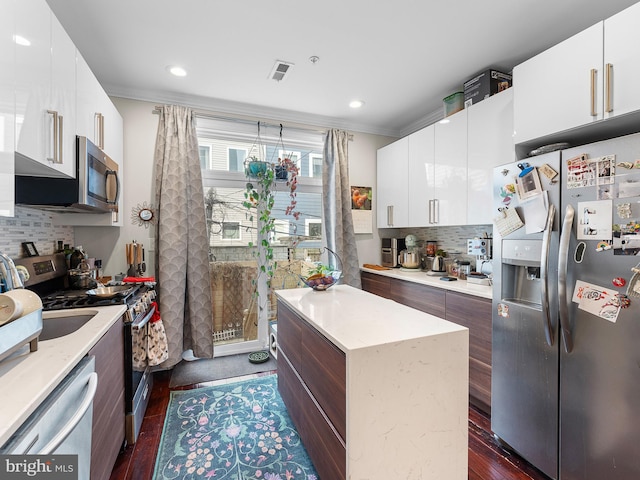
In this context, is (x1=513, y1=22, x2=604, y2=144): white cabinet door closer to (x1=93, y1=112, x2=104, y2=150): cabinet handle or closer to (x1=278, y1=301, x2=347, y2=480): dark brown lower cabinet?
(x1=278, y1=301, x2=347, y2=480): dark brown lower cabinet

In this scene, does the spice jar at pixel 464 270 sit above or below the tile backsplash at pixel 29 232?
below

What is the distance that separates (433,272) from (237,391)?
210cm

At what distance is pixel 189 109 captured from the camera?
288 centimetres

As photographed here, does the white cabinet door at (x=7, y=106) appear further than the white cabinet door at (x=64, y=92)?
No

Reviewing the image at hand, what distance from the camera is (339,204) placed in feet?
11.2

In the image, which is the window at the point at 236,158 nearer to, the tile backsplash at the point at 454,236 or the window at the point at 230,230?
the window at the point at 230,230

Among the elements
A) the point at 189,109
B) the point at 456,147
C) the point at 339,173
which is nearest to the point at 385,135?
the point at 339,173

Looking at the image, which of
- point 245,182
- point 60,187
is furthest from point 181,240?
point 60,187

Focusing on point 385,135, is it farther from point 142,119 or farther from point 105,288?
point 105,288

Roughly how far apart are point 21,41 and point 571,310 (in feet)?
8.51

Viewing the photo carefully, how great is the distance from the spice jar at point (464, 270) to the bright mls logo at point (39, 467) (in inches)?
111

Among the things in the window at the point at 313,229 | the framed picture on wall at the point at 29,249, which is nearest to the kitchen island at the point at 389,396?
the framed picture on wall at the point at 29,249

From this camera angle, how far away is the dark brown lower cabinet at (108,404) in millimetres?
1301

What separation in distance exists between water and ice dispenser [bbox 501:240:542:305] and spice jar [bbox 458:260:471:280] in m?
1.00
